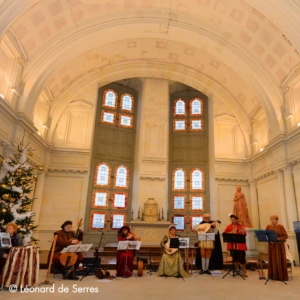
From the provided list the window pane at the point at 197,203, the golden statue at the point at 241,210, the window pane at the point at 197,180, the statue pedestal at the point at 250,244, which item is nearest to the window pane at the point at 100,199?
the window pane at the point at 197,203

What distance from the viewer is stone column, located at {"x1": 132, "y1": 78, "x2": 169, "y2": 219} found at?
42.7 feet

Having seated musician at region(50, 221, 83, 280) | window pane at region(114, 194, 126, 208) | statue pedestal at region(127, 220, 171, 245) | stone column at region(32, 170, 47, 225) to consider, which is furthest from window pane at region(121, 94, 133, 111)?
seated musician at region(50, 221, 83, 280)

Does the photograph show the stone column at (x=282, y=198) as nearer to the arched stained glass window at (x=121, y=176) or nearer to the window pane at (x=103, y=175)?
the arched stained glass window at (x=121, y=176)

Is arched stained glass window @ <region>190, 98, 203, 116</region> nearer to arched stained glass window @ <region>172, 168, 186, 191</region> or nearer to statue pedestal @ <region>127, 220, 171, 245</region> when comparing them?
arched stained glass window @ <region>172, 168, 186, 191</region>

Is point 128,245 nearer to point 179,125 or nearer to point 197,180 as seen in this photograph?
point 197,180

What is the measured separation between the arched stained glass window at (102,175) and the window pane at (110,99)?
358cm

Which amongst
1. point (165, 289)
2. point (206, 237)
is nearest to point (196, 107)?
A: point (206, 237)

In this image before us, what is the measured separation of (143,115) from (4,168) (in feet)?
27.8

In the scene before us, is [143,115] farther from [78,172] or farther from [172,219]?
[172,219]

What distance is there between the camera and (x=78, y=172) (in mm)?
12508

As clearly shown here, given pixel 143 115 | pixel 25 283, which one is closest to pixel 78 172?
pixel 143 115

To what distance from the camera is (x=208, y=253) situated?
6.60m

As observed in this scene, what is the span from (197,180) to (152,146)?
10.9 feet

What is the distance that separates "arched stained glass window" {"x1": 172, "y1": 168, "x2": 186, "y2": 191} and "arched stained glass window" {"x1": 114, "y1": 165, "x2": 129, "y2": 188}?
8.88 ft
